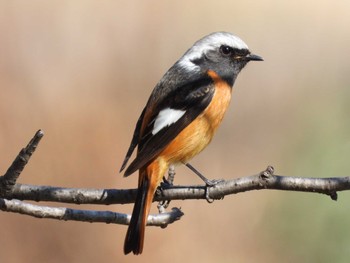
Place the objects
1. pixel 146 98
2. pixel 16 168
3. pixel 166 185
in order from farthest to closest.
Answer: pixel 146 98 → pixel 166 185 → pixel 16 168

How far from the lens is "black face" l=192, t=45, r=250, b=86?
487 centimetres

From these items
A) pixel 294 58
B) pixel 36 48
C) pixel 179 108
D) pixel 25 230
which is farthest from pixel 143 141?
pixel 294 58

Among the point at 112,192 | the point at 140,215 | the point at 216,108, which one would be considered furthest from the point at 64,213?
the point at 216,108

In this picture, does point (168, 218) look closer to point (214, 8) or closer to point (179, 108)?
point (179, 108)

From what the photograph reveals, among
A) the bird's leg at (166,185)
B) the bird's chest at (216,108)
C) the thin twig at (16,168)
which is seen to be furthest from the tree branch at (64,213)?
the bird's chest at (216,108)

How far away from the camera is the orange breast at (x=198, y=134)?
433cm

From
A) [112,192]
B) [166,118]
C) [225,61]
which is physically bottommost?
[112,192]

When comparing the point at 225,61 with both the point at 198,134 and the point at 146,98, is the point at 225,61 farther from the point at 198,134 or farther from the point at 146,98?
the point at 146,98

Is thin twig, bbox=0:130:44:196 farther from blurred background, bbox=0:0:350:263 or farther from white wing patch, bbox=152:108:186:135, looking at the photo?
blurred background, bbox=0:0:350:263

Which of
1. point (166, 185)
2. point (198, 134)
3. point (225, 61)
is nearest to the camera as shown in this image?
point (166, 185)

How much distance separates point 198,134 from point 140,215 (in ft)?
2.41

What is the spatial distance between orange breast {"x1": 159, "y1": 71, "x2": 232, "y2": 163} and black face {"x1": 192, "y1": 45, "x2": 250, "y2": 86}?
258mm

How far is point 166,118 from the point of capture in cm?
427

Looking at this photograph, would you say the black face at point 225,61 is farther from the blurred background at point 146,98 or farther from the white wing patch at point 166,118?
the blurred background at point 146,98
